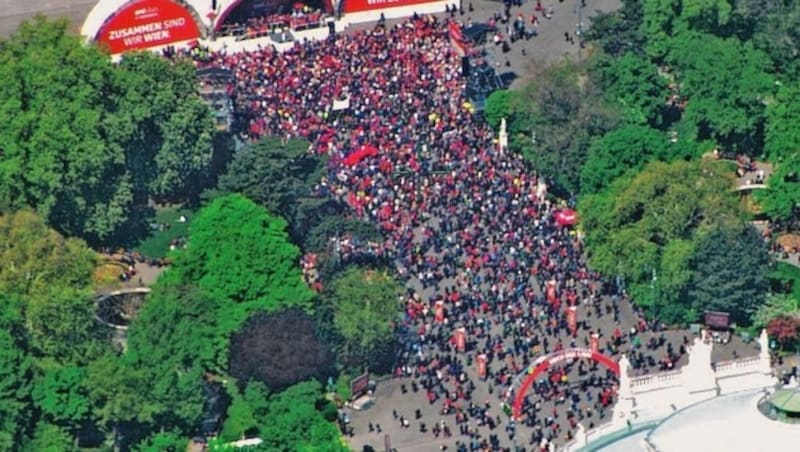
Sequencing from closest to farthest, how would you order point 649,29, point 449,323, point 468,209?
point 449,323 → point 468,209 → point 649,29

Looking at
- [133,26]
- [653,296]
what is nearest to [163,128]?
[133,26]

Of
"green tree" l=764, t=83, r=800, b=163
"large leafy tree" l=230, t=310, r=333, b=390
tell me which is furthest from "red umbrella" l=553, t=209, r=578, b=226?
"large leafy tree" l=230, t=310, r=333, b=390

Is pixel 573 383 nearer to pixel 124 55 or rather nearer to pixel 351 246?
pixel 351 246

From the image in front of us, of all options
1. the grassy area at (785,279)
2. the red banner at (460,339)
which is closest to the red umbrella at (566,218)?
the grassy area at (785,279)

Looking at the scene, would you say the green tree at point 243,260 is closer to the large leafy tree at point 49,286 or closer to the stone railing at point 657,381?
the large leafy tree at point 49,286

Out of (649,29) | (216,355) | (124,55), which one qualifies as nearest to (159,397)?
(216,355)
